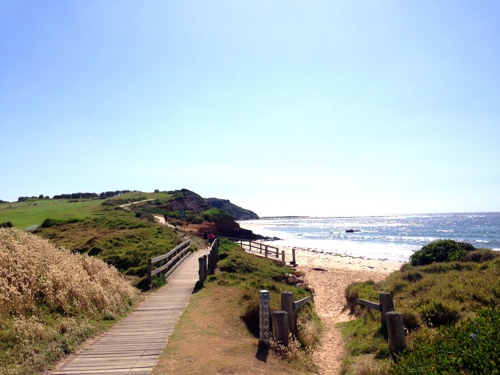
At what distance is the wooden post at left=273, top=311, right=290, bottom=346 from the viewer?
24.8 feet

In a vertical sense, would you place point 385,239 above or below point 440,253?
below

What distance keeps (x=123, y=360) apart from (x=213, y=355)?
1.60 metres

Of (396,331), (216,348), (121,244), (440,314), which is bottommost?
(216,348)

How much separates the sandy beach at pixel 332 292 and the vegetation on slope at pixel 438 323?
0.44 metres

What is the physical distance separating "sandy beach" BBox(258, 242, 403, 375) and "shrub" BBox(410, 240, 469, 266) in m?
4.15

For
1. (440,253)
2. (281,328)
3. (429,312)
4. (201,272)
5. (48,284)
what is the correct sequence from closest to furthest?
1. (281,328)
2. (429,312)
3. (48,284)
4. (201,272)
5. (440,253)

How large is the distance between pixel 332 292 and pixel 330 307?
4117mm

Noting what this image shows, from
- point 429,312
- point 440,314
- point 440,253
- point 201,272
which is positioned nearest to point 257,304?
point 429,312

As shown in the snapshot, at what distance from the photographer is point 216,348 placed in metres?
7.25

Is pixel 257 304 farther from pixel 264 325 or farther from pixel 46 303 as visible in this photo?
pixel 46 303

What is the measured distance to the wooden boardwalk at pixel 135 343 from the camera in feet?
20.0

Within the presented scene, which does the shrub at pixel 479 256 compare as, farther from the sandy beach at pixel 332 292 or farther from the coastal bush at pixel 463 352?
the coastal bush at pixel 463 352

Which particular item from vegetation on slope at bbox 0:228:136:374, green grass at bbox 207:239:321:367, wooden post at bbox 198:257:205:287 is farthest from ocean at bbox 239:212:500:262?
vegetation on slope at bbox 0:228:136:374

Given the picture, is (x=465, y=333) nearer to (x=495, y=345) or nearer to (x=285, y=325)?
(x=495, y=345)
